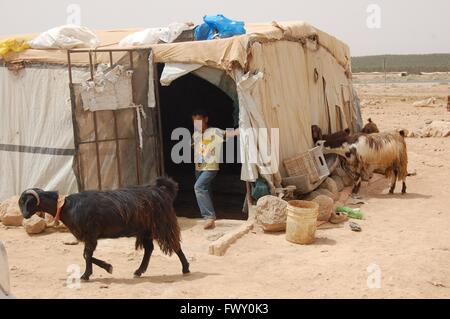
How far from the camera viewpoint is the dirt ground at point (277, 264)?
5562 mm

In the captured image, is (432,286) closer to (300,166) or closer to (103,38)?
(300,166)

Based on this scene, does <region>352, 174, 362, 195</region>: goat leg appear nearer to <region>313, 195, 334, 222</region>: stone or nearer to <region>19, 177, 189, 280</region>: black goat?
<region>313, 195, 334, 222</region>: stone

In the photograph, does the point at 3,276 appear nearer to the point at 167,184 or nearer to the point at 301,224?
the point at 167,184

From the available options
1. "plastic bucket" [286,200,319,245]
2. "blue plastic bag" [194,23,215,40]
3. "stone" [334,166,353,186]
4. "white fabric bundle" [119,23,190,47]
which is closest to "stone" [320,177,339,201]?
"stone" [334,166,353,186]

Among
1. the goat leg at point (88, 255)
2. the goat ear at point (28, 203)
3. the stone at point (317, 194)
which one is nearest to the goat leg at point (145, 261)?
the goat leg at point (88, 255)

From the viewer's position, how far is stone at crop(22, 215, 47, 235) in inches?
322

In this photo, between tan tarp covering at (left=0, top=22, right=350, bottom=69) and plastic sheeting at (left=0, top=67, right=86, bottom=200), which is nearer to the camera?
tan tarp covering at (left=0, top=22, right=350, bottom=69)

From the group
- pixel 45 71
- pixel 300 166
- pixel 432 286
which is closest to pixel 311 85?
pixel 300 166

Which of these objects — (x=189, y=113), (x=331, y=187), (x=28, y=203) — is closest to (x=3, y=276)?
(x=28, y=203)

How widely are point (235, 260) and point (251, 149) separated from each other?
77.1 inches

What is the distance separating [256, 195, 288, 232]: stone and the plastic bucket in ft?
0.91

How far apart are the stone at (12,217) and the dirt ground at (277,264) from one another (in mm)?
181

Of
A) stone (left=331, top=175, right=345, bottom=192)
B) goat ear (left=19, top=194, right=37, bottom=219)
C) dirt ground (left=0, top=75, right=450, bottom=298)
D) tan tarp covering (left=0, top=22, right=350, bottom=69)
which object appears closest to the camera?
dirt ground (left=0, top=75, right=450, bottom=298)

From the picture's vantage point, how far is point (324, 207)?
8312 millimetres
